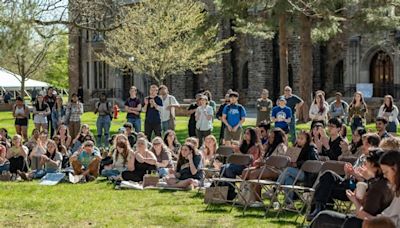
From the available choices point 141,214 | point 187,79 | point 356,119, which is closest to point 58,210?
point 141,214

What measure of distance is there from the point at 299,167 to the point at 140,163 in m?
4.24

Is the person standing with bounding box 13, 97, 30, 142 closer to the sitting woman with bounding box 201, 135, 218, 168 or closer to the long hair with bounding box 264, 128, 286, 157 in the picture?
the sitting woman with bounding box 201, 135, 218, 168

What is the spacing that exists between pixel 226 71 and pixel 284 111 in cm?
3307

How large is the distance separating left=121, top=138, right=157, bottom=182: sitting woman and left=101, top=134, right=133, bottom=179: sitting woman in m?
0.24

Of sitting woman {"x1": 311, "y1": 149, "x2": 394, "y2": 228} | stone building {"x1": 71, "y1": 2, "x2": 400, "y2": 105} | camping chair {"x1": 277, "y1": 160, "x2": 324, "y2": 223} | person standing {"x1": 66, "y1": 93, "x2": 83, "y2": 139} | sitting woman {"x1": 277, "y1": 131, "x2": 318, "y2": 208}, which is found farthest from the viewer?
stone building {"x1": 71, "y1": 2, "x2": 400, "y2": 105}

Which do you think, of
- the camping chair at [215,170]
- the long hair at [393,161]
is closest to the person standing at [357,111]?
the camping chair at [215,170]

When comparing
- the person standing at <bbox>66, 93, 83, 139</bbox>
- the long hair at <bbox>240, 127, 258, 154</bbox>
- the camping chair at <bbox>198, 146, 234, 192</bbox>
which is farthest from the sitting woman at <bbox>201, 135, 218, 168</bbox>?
the person standing at <bbox>66, 93, 83, 139</bbox>

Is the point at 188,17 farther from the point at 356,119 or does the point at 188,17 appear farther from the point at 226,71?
the point at 356,119

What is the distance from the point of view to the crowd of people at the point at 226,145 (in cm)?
789

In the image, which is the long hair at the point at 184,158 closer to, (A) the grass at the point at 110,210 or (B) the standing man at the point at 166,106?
(A) the grass at the point at 110,210

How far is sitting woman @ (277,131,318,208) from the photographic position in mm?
11297

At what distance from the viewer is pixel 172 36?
132 feet

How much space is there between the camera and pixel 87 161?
16.1 metres

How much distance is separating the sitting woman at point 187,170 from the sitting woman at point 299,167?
8.38 ft
